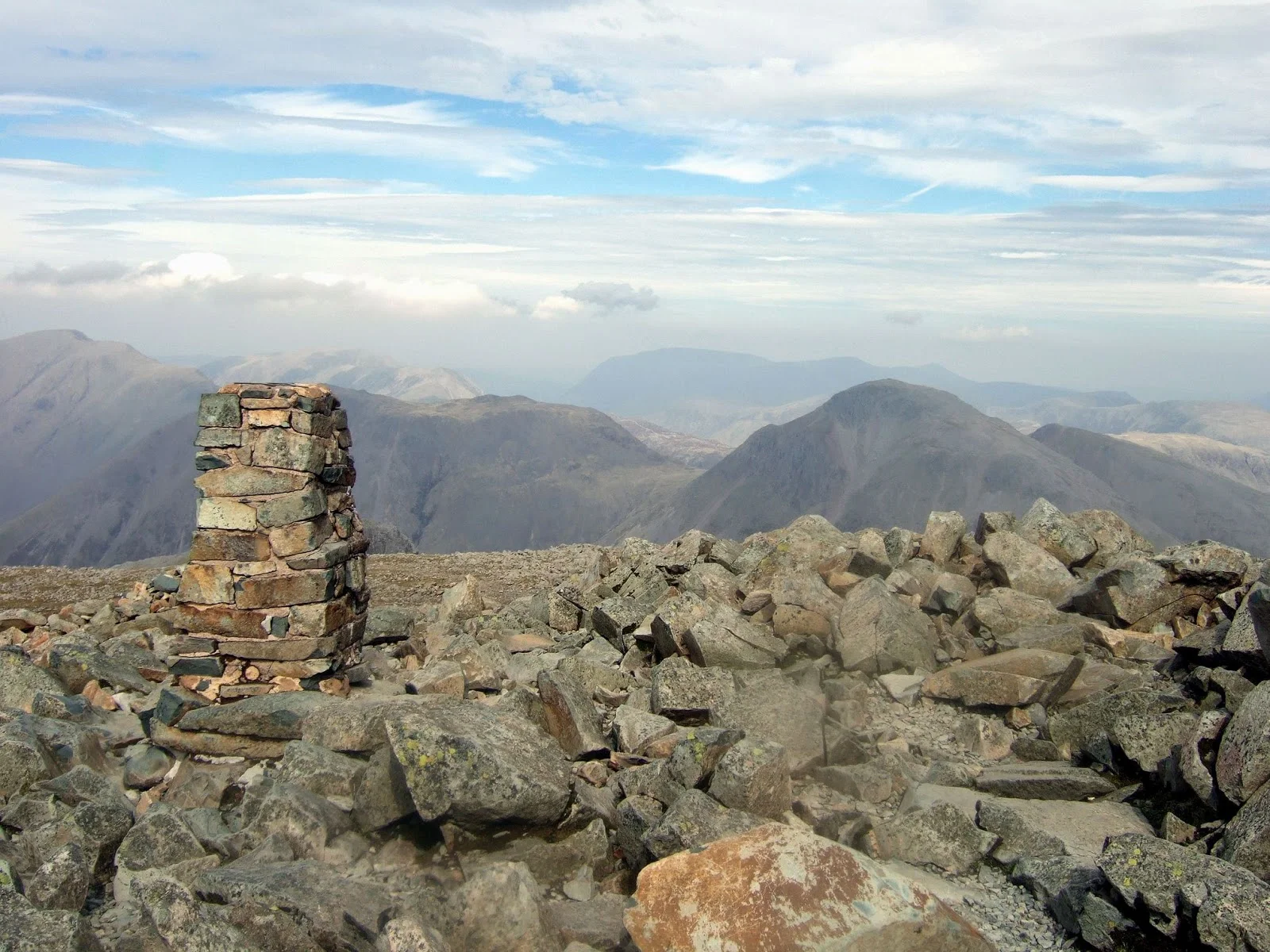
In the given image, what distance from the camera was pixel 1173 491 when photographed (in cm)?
16838

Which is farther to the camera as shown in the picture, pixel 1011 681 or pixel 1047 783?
pixel 1011 681

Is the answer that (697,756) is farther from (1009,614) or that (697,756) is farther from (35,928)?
(1009,614)

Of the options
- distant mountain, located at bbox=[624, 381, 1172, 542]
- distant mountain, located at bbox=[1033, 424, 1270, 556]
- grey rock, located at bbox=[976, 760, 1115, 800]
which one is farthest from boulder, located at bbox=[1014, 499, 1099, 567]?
distant mountain, located at bbox=[1033, 424, 1270, 556]

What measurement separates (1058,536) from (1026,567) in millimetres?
1762

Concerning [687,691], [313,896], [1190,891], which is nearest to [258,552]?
[687,691]

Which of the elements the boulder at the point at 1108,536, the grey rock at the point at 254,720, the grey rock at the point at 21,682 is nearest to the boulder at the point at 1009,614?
the boulder at the point at 1108,536

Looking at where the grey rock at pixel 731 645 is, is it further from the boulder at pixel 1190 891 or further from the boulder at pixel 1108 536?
the boulder at pixel 1108 536

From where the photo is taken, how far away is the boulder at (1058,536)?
708 inches

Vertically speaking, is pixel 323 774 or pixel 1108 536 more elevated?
pixel 1108 536

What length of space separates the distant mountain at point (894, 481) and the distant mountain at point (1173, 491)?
36.7 feet

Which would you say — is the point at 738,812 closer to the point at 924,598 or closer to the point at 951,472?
the point at 924,598

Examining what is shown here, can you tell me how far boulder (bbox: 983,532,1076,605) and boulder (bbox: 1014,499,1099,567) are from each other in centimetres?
60

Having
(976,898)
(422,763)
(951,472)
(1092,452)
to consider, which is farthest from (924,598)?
(1092,452)

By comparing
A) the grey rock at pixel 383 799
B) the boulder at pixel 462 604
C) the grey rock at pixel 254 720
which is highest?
the grey rock at pixel 383 799
